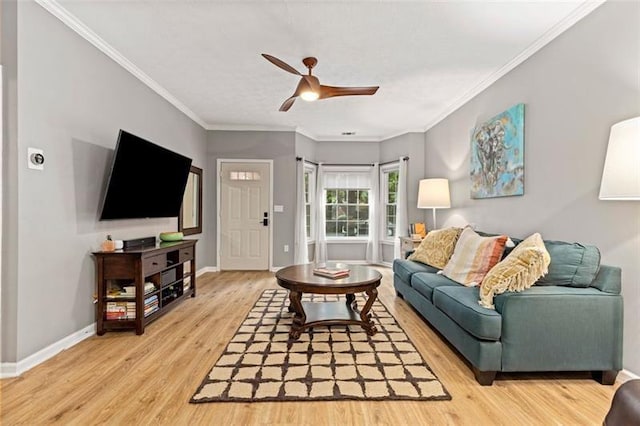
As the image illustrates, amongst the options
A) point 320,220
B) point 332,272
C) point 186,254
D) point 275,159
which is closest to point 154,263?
point 186,254

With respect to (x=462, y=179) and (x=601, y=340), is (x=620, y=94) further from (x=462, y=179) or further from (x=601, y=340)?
(x=462, y=179)

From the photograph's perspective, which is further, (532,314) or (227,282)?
(227,282)

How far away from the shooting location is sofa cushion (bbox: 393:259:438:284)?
3.64 meters

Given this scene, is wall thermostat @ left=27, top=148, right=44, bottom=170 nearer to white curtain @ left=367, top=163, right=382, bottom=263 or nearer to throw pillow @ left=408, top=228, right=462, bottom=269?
throw pillow @ left=408, top=228, right=462, bottom=269

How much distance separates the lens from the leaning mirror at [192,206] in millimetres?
5070

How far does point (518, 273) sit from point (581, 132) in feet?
4.03

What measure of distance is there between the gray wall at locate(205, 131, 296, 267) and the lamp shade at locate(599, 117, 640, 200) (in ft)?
15.3

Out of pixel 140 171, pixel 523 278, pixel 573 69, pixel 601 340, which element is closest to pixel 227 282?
pixel 140 171

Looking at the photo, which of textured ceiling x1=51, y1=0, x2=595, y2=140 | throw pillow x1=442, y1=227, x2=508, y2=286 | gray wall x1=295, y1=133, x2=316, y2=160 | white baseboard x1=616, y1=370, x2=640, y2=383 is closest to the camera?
white baseboard x1=616, y1=370, x2=640, y2=383

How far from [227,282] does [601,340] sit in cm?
434

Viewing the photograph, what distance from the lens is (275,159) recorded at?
595 centimetres

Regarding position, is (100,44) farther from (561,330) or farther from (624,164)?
(561,330)

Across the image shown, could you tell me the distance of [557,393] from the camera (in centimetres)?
206

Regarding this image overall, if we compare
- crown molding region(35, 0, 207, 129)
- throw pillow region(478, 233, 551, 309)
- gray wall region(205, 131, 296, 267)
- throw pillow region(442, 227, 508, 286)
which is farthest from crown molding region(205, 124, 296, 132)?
throw pillow region(478, 233, 551, 309)
